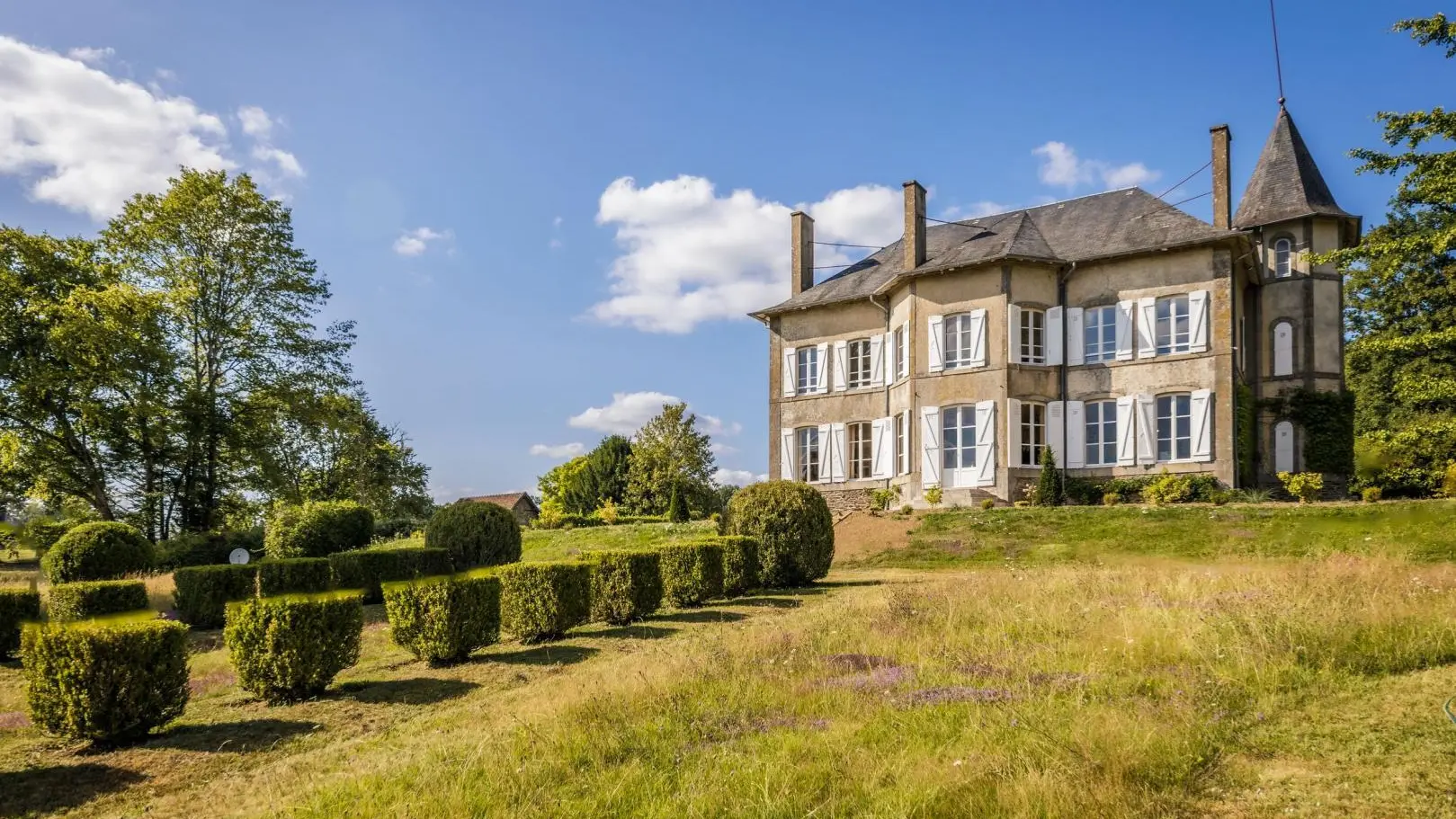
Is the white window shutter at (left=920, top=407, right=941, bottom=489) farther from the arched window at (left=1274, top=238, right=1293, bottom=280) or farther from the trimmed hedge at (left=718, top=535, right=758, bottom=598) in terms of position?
the trimmed hedge at (left=718, top=535, right=758, bottom=598)

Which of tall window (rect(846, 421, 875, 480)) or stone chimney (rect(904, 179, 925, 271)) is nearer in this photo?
stone chimney (rect(904, 179, 925, 271))

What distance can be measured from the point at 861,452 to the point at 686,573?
15.6m

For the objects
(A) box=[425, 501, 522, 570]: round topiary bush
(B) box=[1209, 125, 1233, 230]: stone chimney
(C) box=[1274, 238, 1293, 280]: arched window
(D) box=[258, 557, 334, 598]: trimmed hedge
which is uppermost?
(B) box=[1209, 125, 1233, 230]: stone chimney

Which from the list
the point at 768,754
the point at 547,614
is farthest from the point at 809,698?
the point at 547,614

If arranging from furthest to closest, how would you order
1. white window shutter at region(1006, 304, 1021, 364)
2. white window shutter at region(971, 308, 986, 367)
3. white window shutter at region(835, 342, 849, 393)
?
1. white window shutter at region(835, 342, 849, 393)
2. white window shutter at region(971, 308, 986, 367)
3. white window shutter at region(1006, 304, 1021, 364)

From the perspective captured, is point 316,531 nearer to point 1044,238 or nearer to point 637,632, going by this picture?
point 637,632

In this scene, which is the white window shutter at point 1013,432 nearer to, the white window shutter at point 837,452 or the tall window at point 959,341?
the tall window at point 959,341

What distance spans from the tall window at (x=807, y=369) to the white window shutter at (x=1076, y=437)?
8019mm

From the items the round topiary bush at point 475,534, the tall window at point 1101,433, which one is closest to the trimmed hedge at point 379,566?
the round topiary bush at point 475,534

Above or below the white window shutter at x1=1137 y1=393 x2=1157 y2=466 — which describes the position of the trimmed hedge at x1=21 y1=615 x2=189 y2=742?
below

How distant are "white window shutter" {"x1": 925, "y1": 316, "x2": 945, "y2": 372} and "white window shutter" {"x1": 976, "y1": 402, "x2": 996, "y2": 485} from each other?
1689 mm

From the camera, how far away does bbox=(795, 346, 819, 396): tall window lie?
29406 millimetres

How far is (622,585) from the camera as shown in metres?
11.9

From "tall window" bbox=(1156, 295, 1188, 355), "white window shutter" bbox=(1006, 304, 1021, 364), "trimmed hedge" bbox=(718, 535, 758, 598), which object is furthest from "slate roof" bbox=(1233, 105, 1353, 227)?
"trimmed hedge" bbox=(718, 535, 758, 598)
